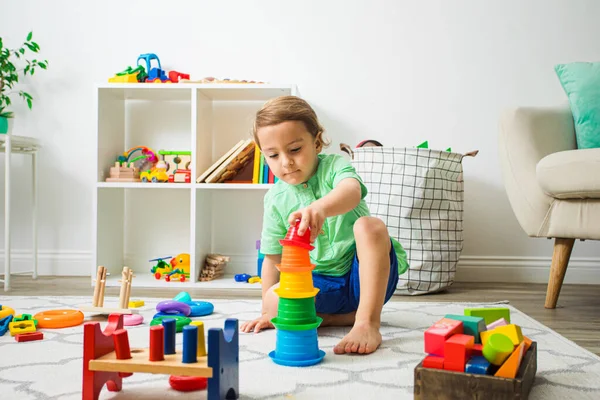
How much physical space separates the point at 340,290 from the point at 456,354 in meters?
0.59

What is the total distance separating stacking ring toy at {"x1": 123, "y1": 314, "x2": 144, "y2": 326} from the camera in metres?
1.37

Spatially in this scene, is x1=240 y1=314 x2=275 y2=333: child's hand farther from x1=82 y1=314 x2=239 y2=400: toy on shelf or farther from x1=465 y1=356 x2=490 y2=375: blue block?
x1=465 y1=356 x2=490 y2=375: blue block

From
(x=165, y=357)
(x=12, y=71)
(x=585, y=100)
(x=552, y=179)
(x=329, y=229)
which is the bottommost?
(x=165, y=357)

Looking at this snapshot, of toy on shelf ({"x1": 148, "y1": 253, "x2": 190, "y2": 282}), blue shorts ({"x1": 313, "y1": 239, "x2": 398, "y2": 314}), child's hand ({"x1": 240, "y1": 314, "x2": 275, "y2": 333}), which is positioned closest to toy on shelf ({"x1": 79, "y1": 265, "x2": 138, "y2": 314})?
child's hand ({"x1": 240, "y1": 314, "x2": 275, "y2": 333})

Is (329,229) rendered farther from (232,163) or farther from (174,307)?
(232,163)

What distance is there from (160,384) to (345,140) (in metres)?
1.68

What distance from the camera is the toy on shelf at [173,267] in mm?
2256

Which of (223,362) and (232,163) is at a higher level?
(232,163)

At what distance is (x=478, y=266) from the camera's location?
238 cm

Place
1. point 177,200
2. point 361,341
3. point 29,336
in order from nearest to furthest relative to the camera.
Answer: point 361,341 < point 29,336 < point 177,200

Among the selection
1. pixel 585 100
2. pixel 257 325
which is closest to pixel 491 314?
pixel 257 325

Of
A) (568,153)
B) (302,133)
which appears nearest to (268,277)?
(302,133)

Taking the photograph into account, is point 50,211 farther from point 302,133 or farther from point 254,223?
point 302,133

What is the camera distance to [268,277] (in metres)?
1.35
